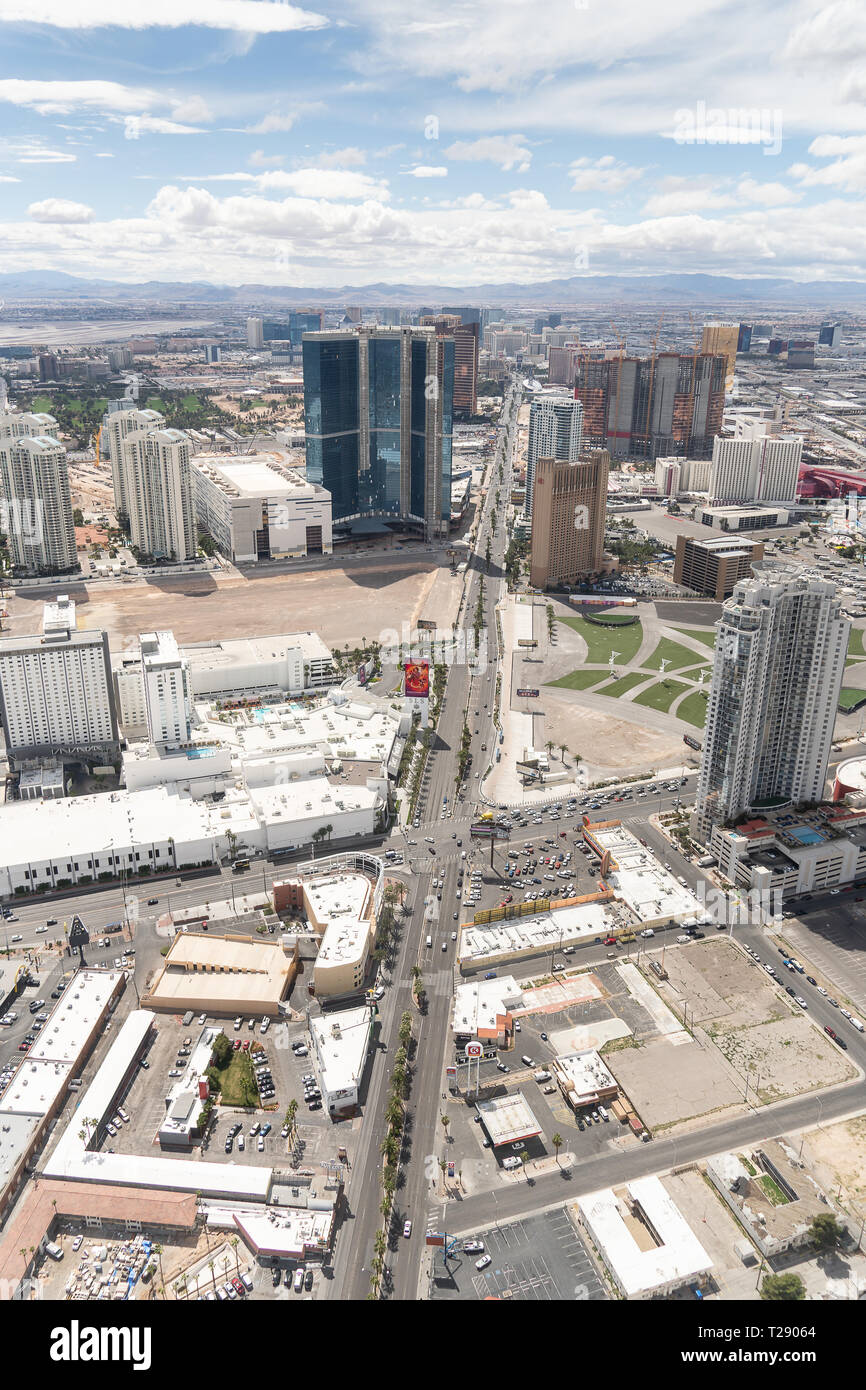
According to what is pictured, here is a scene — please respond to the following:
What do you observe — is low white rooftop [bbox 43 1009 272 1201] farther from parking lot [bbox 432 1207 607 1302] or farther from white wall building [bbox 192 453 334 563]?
white wall building [bbox 192 453 334 563]

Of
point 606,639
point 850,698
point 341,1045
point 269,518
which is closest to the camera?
point 341,1045

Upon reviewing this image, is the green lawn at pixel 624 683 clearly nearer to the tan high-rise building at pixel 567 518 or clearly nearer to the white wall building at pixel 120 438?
the tan high-rise building at pixel 567 518

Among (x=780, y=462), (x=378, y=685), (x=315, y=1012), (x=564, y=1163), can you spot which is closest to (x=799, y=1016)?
(x=564, y=1163)

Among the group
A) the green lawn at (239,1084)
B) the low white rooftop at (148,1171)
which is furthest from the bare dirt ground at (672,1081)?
the low white rooftop at (148,1171)

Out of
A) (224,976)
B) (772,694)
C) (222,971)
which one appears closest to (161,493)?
(222,971)

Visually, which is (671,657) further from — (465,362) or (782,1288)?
(465,362)

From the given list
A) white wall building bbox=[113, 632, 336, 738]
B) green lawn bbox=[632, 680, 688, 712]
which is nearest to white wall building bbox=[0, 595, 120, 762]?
white wall building bbox=[113, 632, 336, 738]

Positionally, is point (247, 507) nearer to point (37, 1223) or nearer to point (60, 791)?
point (60, 791)
